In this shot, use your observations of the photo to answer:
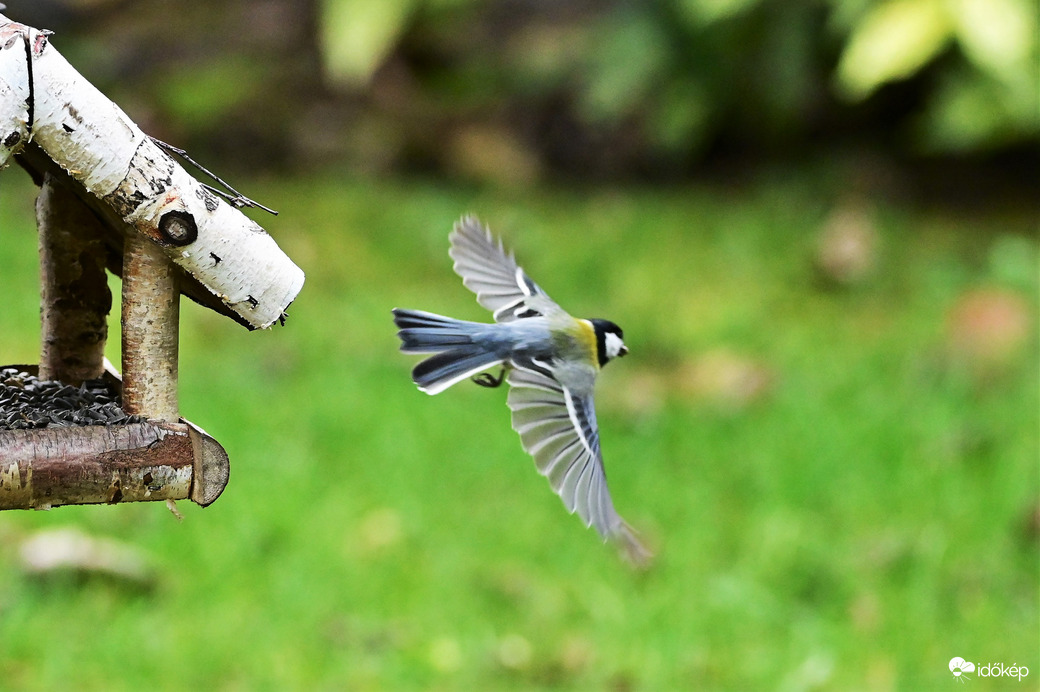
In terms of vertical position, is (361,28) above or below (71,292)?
above

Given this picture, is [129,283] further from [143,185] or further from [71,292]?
[71,292]

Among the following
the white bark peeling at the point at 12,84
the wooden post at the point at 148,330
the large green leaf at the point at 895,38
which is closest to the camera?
the white bark peeling at the point at 12,84

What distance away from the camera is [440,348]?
1880 mm

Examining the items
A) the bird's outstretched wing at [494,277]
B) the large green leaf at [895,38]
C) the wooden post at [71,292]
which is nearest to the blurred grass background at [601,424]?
the large green leaf at [895,38]

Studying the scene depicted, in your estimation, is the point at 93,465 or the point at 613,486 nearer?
the point at 93,465

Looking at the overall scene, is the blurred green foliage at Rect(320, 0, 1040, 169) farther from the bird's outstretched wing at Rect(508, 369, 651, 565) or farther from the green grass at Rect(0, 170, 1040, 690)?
the bird's outstretched wing at Rect(508, 369, 651, 565)

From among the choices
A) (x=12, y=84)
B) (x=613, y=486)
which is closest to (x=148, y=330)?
(x=12, y=84)

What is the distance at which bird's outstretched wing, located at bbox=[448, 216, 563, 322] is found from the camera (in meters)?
2.13

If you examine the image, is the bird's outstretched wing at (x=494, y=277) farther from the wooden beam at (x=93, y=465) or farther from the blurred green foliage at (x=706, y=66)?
Result: the blurred green foliage at (x=706, y=66)

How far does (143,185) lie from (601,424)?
3.32 m

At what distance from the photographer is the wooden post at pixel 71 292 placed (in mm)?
2066

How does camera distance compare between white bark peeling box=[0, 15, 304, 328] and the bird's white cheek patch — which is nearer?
white bark peeling box=[0, 15, 304, 328]

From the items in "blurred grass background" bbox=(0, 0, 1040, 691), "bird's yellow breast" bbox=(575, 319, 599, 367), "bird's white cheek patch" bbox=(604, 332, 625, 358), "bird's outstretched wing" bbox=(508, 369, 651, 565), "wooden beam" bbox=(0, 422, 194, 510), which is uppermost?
"blurred grass background" bbox=(0, 0, 1040, 691)

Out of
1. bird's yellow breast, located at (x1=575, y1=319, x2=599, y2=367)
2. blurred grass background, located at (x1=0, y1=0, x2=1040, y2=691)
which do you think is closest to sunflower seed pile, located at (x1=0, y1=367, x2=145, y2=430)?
bird's yellow breast, located at (x1=575, y1=319, x2=599, y2=367)
